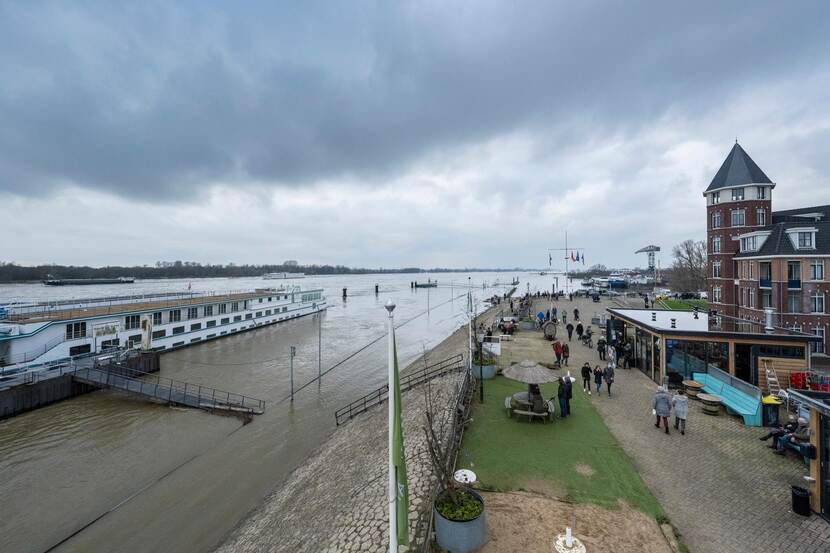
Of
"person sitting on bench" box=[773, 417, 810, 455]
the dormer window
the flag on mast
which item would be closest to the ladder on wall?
"person sitting on bench" box=[773, 417, 810, 455]

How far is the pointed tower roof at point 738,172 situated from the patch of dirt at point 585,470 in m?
34.6

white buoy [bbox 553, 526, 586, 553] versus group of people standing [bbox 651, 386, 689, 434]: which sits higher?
group of people standing [bbox 651, 386, 689, 434]

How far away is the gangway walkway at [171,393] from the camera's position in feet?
74.8

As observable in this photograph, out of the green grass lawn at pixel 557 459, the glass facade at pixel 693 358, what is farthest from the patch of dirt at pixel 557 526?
the glass facade at pixel 693 358

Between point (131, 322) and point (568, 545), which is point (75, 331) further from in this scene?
point (568, 545)

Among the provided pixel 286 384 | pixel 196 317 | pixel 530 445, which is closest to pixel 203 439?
pixel 286 384

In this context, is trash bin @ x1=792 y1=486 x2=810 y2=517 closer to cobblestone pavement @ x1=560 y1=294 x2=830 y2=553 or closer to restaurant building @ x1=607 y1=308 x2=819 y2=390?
cobblestone pavement @ x1=560 y1=294 x2=830 y2=553

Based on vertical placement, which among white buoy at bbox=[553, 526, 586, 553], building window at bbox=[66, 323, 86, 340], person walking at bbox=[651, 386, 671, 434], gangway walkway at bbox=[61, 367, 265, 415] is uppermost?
building window at bbox=[66, 323, 86, 340]

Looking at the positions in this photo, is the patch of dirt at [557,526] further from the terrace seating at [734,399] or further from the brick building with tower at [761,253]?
the brick building with tower at [761,253]

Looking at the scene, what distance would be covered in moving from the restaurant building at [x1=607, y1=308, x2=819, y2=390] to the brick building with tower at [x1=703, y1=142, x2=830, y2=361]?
8.89 metres

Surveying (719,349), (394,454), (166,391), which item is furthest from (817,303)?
(166,391)

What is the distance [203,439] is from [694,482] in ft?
68.8

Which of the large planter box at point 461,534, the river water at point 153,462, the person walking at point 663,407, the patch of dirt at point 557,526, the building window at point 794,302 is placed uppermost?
the building window at point 794,302

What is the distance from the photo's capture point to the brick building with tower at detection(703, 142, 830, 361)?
80.7 ft
